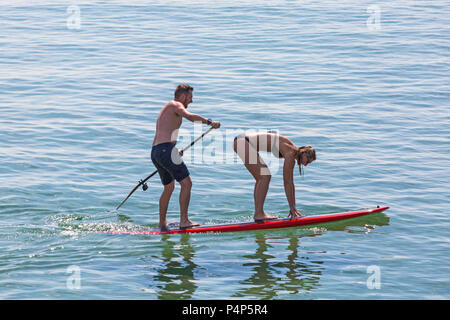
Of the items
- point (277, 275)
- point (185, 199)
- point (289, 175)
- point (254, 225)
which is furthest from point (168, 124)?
point (277, 275)

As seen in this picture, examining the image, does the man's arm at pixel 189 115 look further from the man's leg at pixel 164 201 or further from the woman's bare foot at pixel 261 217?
the woman's bare foot at pixel 261 217

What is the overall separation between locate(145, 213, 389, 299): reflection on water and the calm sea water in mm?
32

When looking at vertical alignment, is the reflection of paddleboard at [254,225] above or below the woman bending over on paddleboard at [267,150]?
below

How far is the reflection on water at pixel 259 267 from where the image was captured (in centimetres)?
874

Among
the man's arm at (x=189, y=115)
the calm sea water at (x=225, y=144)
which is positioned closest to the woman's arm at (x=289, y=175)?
the calm sea water at (x=225, y=144)

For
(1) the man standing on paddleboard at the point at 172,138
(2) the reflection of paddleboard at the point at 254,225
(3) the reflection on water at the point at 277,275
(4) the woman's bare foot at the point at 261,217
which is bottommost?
(3) the reflection on water at the point at 277,275

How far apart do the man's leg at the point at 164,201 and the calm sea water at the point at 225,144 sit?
0.80 feet

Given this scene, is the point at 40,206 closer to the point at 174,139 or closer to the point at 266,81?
the point at 174,139

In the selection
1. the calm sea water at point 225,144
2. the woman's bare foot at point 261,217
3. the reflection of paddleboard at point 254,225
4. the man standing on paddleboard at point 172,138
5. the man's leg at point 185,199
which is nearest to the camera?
the calm sea water at point 225,144

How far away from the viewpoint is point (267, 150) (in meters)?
10.6

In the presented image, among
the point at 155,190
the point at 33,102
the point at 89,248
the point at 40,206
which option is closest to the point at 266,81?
the point at 33,102

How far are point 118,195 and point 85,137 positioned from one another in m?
4.02

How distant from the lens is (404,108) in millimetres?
18547

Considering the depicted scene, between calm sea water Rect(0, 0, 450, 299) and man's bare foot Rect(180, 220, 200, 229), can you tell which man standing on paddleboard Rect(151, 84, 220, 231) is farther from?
calm sea water Rect(0, 0, 450, 299)
